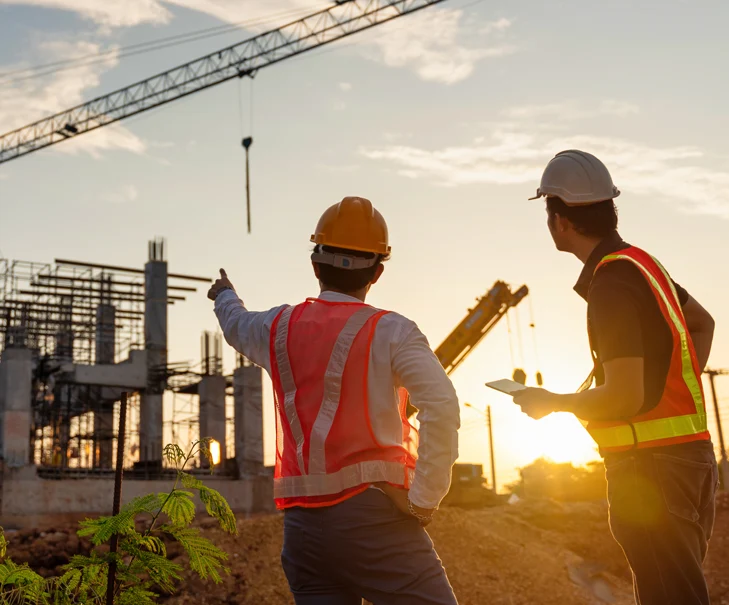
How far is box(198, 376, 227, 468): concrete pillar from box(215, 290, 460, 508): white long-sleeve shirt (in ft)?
117

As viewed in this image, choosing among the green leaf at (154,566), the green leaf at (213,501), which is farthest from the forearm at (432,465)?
the green leaf at (154,566)

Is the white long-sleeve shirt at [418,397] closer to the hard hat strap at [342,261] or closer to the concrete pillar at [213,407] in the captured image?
the hard hat strap at [342,261]

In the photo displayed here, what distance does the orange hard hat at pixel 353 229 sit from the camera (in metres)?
2.91

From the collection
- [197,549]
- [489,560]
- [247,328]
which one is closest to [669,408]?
[247,328]

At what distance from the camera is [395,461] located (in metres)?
2.60

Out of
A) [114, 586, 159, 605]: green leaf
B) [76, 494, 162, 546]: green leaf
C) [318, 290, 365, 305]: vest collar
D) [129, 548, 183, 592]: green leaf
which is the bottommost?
[114, 586, 159, 605]: green leaf

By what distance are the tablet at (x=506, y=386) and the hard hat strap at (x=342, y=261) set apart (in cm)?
56

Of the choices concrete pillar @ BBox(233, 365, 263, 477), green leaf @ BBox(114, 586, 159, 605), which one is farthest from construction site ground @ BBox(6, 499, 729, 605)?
concrete pillar @ BBox(233, 365, 263, 477)

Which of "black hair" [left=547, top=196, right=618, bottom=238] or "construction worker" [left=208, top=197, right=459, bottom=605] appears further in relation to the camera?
"black hair" [left=547, top=196, right=618, bottom=238]

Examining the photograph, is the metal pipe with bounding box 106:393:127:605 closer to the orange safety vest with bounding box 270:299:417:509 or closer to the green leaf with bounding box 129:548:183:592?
the green leaf with bounding box 129:548:183:592

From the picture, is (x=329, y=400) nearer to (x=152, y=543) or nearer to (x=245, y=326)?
(x=245, y=326)

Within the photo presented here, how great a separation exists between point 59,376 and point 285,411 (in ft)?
114

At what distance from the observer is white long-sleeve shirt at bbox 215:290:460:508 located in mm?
2510

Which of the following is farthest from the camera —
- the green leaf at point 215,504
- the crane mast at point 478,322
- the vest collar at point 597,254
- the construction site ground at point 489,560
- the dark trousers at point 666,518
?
the crane mast at point 478,322
